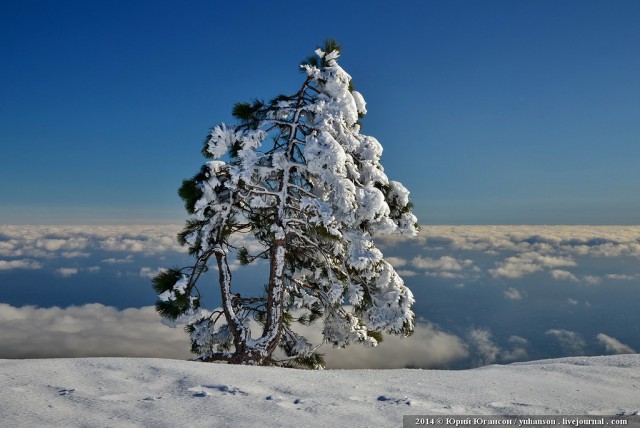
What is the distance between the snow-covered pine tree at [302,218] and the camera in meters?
11.3

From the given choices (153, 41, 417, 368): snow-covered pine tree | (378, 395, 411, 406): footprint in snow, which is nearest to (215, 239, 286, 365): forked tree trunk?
(153, 41, 417, 368): snow-covered pine tree

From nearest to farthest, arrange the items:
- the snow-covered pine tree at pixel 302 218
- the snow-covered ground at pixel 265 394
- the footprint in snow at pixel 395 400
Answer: the snow-covered ground at pixel 265 394 < the footprint in snow at pixel 395 400 < the snow-covered pine tree at pixel 302 218

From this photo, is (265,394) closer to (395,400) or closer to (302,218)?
(395,400)

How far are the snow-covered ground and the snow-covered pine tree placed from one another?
523 cm

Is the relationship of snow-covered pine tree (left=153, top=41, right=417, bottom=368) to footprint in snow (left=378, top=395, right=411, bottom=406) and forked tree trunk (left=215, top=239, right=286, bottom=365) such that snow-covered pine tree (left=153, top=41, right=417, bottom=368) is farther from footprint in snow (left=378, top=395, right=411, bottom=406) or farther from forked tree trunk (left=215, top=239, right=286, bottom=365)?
footprint in snow (left=378, top=395, right=411, bottom=406)

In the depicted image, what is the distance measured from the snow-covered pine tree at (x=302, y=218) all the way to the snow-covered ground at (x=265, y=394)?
5.23 m

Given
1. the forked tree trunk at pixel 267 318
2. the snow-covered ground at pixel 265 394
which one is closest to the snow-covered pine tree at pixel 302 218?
the forked tree trunk at pixel 267 318

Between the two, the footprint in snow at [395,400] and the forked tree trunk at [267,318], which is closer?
the footprint in snow at [395,400]

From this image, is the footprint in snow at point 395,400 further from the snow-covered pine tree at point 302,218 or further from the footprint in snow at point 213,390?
the snow-covered pine tree at point 302,218

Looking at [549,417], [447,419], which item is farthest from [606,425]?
[447,419]

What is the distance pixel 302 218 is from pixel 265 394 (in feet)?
24.3

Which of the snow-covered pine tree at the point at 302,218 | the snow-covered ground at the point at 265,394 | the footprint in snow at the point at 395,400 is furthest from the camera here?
the snow-covered pine tree at the point at 302,218

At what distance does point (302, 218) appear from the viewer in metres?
12.2

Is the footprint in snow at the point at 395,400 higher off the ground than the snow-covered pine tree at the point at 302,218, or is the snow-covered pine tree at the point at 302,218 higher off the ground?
the snow-covered pine tree at the point at 302,218
